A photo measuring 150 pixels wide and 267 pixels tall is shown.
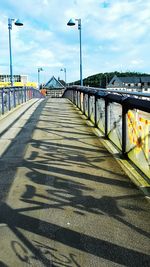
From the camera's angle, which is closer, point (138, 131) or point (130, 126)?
point (138, 131)

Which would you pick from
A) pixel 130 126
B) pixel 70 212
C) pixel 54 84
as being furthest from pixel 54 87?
pixel 70 212

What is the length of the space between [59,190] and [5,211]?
101cm

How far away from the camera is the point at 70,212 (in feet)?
15.8

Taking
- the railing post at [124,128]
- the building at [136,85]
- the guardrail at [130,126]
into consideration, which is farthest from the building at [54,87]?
the railing post at [124,128]

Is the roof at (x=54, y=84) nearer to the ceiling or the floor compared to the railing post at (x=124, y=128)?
nearer to the ceiling

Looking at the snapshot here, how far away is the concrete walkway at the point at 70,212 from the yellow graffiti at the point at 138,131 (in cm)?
51

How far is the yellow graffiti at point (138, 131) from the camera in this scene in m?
6.16

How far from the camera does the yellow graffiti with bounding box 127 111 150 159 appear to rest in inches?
243

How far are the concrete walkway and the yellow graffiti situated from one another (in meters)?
0.51

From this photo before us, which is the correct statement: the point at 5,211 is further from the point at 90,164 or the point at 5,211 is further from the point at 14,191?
the point at 90,164

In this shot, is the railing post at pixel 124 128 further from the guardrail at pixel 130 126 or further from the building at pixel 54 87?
the building at pixel 54 87

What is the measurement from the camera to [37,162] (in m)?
7.55

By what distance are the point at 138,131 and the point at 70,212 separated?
2357 mm

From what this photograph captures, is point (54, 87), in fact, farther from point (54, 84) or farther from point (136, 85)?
point (136, 85)
